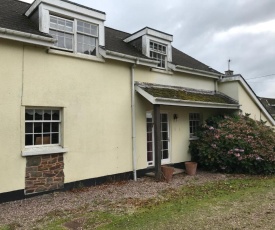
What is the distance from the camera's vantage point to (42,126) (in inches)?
323

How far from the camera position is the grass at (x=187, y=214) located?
5.45 m

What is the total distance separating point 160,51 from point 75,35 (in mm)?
4920

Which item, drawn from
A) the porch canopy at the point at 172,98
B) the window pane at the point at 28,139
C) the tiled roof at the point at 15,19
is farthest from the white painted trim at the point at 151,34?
the window pane at the point at 28,139

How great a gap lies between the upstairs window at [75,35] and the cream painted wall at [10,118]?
1.65 metres

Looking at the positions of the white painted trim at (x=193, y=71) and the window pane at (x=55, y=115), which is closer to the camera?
the window pane at (x=55, y=115)

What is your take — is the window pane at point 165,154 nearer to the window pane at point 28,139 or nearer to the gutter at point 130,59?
the gutter at point 130,59

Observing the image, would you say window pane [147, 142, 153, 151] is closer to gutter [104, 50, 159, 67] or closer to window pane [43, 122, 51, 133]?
gutter [104, 50, 159, 67]

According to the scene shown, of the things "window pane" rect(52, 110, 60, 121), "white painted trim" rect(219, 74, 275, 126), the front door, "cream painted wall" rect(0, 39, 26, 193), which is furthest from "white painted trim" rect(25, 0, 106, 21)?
"white painted trim" rect(219, 74, 275, 126)

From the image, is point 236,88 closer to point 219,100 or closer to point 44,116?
point 219,100

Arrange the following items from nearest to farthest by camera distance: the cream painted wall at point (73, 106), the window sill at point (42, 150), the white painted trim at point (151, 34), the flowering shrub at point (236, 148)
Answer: the cream painted wall at point (73, 106) < the window sill at point (42, 150) < the flowering shrub at point (236, 148) < the white painted trim at point (151, 34)

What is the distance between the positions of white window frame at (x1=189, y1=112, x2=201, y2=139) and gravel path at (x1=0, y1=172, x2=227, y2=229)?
3.97 meters

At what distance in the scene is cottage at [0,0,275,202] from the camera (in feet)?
24.5

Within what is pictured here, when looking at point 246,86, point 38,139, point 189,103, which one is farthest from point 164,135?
point 246,86

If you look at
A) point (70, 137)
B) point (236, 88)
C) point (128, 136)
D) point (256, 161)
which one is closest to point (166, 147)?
point (128, 136)
